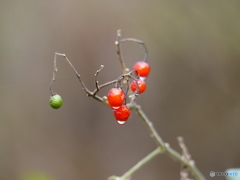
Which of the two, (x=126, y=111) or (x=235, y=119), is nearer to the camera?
(x=126, y=111)

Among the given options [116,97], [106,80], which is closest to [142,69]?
[116,97]

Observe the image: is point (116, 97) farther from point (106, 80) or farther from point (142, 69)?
point (106, 80)

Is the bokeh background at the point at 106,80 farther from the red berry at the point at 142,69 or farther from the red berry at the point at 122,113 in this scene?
the red berry at the point at 122,113

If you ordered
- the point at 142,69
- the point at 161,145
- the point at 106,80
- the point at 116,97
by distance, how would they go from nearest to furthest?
1. the point at 116,97
2. the point at 161,145
3. the point at 142,69
4. the point at 106,80

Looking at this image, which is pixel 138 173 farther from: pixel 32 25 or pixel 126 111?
pixel 126 111

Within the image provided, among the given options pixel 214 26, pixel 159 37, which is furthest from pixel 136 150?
pixel 214 26

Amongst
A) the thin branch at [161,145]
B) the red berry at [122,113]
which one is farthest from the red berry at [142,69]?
the red berry at [122,113]

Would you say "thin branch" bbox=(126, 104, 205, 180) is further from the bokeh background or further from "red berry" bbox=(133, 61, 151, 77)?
the bokeh background

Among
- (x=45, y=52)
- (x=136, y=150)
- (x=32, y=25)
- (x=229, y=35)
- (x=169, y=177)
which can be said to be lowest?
(x=169, y=177)
